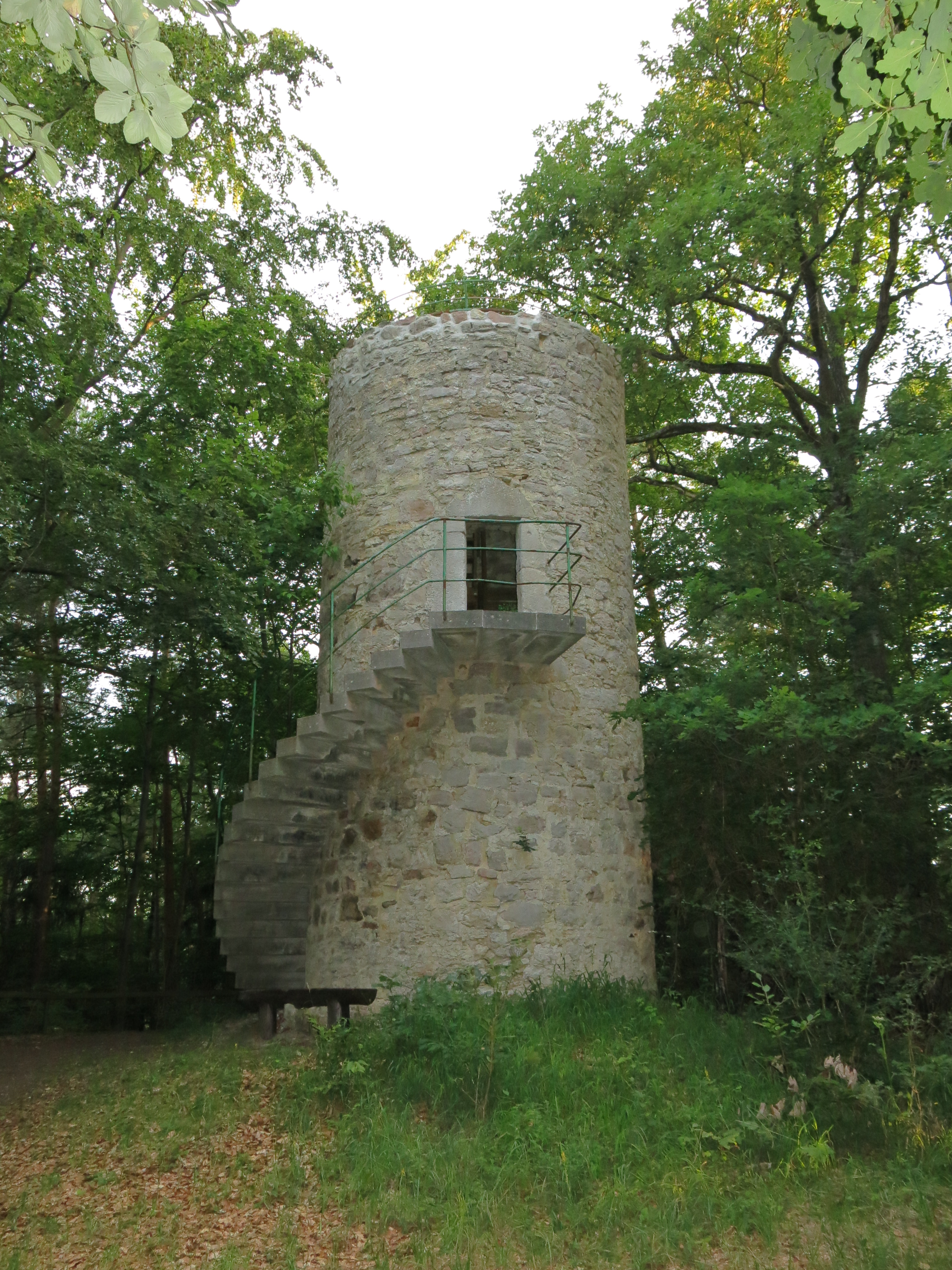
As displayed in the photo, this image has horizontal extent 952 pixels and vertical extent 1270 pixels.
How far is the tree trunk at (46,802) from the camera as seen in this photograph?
50.0 ft

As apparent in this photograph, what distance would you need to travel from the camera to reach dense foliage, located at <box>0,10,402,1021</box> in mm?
9438

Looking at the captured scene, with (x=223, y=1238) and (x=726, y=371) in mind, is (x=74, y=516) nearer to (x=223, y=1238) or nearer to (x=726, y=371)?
(x=223, y=1238)

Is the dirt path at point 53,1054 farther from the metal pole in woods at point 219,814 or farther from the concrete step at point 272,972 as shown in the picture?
the metal pole in woods at point 219,814

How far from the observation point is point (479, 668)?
9484mm

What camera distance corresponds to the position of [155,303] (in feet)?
47.5

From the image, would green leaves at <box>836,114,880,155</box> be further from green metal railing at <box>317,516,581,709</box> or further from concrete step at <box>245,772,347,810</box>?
concrete step at <box>245,772,347,810</box>

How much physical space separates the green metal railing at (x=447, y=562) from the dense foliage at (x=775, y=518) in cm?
118

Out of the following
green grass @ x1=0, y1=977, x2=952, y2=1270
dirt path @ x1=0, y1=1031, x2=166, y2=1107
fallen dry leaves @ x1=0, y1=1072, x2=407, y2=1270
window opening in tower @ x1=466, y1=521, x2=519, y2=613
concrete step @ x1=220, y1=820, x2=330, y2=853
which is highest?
window opening in tower @ x1=466, y1=521, x2=519, y2=613

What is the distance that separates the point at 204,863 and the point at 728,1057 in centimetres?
1142

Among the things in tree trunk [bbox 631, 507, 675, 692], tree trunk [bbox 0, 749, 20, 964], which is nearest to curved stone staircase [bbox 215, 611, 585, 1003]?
tree trunk [bbox 631, 507, 675, 692]

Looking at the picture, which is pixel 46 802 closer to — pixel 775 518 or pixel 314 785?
pixel 314 785

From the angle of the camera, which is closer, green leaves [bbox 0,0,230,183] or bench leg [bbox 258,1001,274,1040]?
green leaves [bbox 0,0,230,183]

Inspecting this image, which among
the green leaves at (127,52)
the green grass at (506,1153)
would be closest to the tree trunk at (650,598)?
the green grass at (506,1153)

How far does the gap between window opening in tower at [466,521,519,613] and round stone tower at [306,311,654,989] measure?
0.12 meters
